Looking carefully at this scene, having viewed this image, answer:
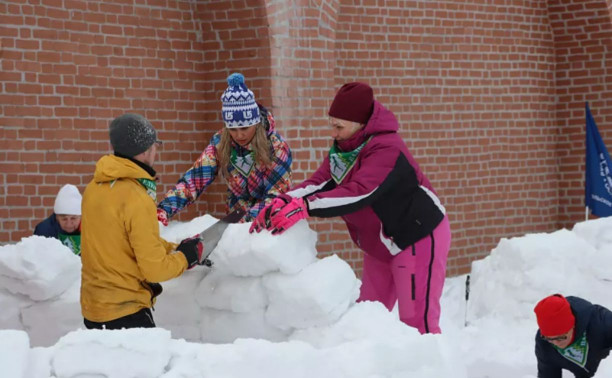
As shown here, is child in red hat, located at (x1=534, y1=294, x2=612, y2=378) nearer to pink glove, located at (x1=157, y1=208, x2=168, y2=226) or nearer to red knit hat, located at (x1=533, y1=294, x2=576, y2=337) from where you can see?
red knit hat, located at (x1=533, y1=294, x2=576, y2=337)

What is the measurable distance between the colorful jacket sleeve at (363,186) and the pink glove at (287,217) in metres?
0.08

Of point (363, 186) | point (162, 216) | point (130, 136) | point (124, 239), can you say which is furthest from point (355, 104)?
point (124, 239)

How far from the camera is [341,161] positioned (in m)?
4.79

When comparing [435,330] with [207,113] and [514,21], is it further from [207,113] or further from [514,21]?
[514,21]

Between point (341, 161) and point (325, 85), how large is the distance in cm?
351

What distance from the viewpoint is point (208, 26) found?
814 centimetres

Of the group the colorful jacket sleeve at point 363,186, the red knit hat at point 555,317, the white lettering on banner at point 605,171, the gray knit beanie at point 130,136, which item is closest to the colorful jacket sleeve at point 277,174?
the colorful jacket sleeve at point 363,186

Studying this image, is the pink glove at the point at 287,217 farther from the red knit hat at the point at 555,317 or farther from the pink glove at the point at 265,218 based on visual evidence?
the red knit hat at the point at 555,317

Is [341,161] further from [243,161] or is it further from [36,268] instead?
[36,268]

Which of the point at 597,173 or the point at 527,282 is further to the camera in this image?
the point at 597,173

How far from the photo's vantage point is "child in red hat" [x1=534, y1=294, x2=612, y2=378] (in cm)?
495

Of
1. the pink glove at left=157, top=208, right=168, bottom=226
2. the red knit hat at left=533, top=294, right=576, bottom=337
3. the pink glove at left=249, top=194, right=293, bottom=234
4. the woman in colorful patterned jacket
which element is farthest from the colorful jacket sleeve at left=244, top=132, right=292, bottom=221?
the red knit hat at left=533, top=294, right=576, bottom=337

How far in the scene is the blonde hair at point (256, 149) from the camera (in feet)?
15.7

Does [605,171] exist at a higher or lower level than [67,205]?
lower
